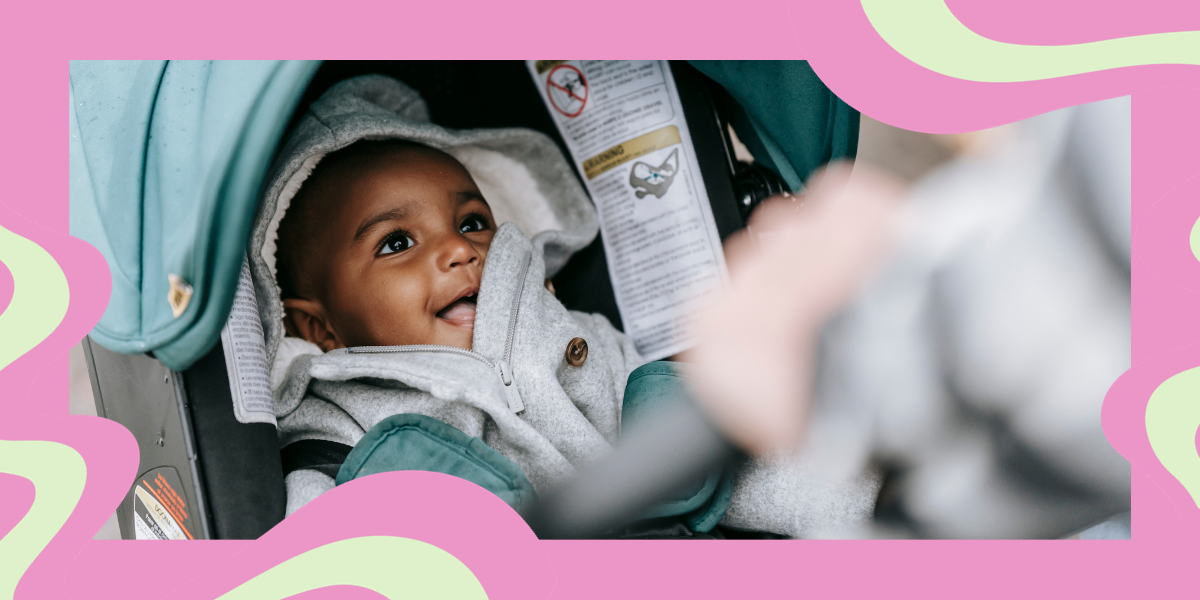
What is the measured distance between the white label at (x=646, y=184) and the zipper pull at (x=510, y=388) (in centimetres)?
24

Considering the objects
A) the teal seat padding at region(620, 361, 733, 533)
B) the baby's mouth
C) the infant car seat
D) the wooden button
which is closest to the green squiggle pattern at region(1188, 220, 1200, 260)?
the infant car seat

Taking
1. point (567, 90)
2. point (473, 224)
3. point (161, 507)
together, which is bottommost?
point (161, 507)

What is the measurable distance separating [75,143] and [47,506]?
0.92 ft

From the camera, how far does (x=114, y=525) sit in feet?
3.17

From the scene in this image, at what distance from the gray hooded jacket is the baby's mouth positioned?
23 millimetres

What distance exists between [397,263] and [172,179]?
257mm

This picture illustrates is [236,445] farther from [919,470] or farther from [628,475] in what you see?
[919,470]

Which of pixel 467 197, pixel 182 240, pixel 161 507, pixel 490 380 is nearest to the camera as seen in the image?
pixel 182 240

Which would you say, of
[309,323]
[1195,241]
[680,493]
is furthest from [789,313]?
[309,323]

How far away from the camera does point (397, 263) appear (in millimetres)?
737

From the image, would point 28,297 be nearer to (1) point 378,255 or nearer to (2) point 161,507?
(2) point 161,507

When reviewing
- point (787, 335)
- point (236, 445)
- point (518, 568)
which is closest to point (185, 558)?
point (236, 445)
